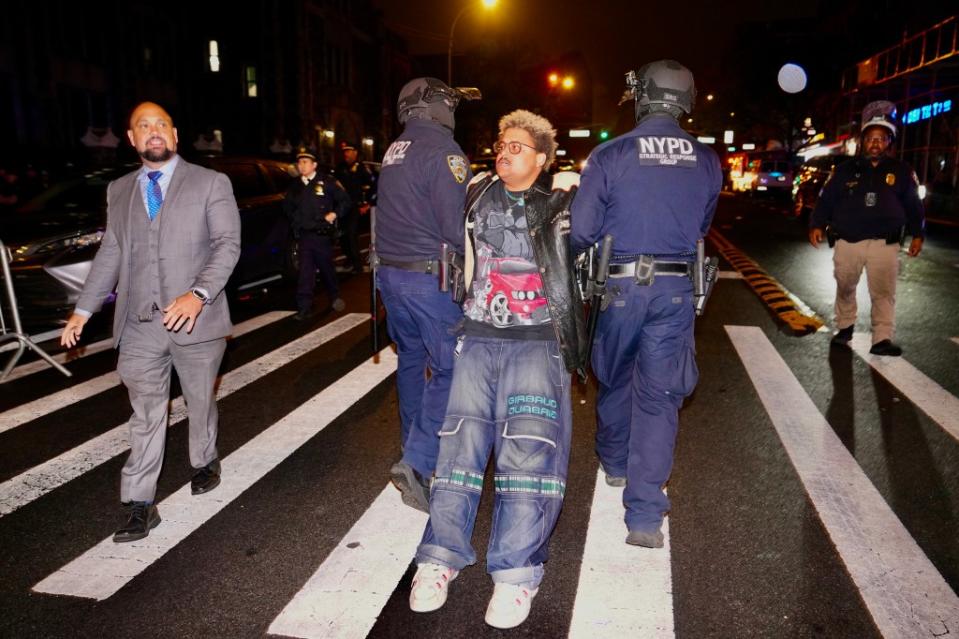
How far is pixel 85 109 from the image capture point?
27.1 metres

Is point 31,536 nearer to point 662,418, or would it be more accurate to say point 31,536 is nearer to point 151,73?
point 662,418

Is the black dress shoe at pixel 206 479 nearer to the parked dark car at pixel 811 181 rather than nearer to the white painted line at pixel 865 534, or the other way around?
the white painted line at pixel 865 534

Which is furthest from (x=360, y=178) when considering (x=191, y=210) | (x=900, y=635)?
(x=900, y=635)

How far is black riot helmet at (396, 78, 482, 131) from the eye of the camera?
4.18m

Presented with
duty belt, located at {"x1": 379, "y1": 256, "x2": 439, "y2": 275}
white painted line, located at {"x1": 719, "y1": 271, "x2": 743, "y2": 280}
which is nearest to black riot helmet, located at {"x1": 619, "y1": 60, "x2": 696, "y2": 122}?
duty belt, located at {"x1": 379, "y1": 256, "x2": 439, "y2": 275}

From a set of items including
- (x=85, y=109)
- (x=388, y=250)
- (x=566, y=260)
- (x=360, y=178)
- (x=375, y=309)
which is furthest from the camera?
(x=85, y=109)

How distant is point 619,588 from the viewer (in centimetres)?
339

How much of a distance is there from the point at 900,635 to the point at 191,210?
3810 mm

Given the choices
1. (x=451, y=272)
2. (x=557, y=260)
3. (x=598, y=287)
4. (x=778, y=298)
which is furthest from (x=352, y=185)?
(x=557, y=260)

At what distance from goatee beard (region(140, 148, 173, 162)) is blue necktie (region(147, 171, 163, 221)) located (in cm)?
9

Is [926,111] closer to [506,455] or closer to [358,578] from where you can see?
[506,455]

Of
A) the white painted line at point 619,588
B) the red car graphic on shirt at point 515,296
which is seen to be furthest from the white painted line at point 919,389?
the red car graphic on shirt at point 515,296

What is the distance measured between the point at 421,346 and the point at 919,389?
4.61 metres

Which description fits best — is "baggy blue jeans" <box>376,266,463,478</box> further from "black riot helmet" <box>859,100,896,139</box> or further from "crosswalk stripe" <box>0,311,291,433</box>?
"black riot helmet" <box>859,100,896,139</box>
